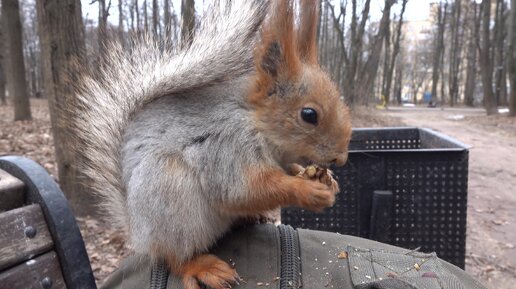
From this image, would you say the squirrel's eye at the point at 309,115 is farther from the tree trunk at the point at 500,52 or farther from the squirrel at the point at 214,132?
the tree trunk at the point at 500,52

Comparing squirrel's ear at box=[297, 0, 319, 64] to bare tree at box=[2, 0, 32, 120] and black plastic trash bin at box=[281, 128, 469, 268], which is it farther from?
bare tree at box=[2, 0, 32, 120]

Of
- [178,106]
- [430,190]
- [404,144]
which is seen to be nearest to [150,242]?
[178,106]

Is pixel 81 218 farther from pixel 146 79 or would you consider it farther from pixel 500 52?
pixel 500 52

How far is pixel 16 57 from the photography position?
8141 millimetres

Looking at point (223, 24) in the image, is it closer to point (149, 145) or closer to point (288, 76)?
point (288, 76)

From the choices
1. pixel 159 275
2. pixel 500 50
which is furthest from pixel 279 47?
pixel 500 50

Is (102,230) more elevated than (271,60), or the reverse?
(271,60)

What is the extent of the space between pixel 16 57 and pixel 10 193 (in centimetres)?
821

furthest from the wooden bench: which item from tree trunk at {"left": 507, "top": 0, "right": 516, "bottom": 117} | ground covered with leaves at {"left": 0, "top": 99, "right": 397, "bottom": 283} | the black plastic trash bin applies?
tree trunk at {"left": 507, "top": 0, "right": 516, "bottom": 117}

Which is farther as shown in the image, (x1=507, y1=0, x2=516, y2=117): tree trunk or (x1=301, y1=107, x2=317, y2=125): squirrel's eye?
(x1=507, y1=0, x2=516, y2=117): tree trunk

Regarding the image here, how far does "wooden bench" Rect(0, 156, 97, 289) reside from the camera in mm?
988

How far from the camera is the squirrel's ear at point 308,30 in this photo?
1.32 m

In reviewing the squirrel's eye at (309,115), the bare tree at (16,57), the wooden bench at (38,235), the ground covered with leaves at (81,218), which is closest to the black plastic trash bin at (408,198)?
the squirrel's eye at (309,115)

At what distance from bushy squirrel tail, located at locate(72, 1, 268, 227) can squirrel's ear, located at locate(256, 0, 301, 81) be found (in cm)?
7
